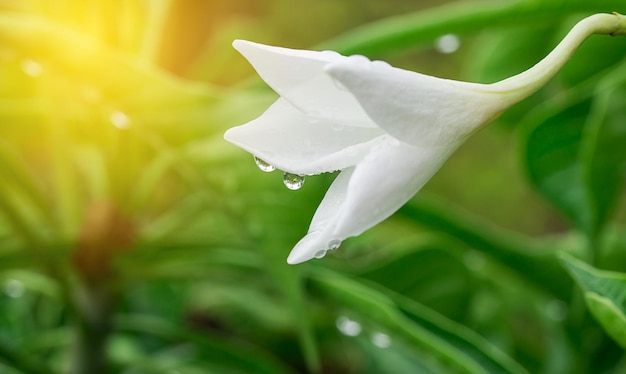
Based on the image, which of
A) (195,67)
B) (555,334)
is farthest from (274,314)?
(195,67)

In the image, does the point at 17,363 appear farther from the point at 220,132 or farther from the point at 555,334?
the point at 555,334

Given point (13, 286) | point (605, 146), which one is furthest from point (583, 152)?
point (13, 286)

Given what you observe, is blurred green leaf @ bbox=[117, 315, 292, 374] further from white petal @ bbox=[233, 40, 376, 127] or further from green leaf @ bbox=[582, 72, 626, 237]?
white petal @ bbox=[233, 40, 376, 127]

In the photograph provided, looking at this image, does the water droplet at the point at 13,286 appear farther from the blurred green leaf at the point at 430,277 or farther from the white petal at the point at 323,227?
the white petal at the point at 323,227

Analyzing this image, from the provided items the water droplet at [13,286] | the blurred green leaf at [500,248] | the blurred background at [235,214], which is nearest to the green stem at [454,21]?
the blurred background at [235,214]

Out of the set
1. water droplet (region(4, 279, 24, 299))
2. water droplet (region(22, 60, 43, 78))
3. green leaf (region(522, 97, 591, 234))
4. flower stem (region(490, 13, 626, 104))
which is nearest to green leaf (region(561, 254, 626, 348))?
flower stem (region(490, 13, 626, 104))

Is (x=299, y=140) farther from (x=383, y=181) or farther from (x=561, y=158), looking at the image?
(x=561, y=158)
